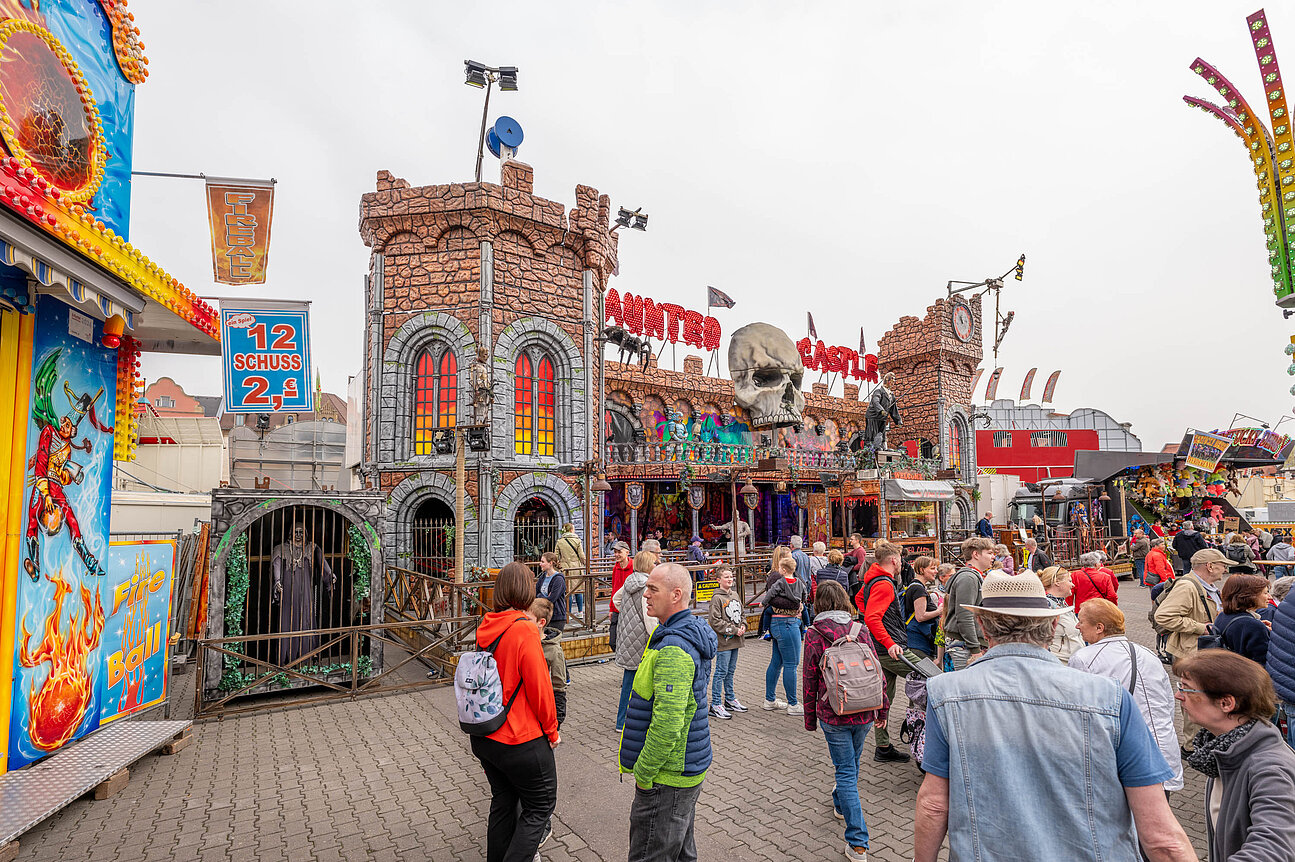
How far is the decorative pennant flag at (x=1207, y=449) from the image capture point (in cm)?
2031

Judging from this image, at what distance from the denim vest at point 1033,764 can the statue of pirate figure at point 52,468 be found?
22.7ft

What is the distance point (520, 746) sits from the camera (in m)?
3.63

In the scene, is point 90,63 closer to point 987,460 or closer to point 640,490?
point 640,490

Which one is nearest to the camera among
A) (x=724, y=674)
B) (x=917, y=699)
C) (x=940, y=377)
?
(x=917, y=699)

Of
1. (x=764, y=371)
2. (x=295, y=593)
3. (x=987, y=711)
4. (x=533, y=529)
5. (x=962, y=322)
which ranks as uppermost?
(x=962, y=322)

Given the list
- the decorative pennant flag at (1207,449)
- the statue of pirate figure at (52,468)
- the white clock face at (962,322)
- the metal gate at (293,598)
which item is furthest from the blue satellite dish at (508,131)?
the decorative pennant flag at (1207,449)

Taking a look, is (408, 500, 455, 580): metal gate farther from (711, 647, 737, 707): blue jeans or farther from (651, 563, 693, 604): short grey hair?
(651, 563, 693, 604): short grey hair

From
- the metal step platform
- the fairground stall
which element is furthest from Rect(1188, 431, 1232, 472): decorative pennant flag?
the metal step platform

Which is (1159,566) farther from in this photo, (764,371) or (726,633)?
(764,371)

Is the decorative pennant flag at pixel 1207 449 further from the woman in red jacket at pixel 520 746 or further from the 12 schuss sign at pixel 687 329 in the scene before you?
the woman in red jacket at pixel 520 746

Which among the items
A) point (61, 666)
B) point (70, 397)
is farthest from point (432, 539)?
point (70, 397)

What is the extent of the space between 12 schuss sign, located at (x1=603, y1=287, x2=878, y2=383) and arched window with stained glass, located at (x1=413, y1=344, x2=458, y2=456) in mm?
4883

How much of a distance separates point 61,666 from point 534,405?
11.2 metres

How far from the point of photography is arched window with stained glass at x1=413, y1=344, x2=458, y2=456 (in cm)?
1598
